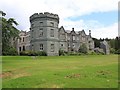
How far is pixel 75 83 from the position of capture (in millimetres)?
14492

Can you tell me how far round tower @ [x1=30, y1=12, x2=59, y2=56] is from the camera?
198 feet

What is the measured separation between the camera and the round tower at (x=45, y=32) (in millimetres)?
60281

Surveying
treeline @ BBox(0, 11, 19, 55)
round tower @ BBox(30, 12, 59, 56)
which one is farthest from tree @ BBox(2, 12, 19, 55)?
round tower @ BBox(30, 12, 59, 56)

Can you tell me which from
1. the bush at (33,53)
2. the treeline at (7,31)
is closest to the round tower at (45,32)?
the bush at (33,53)

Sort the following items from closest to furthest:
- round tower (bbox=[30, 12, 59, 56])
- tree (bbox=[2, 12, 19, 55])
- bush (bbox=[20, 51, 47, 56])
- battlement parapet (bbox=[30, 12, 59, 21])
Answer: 1. tree (bbox=[2, 12, 19, 55])
2. bush (bbox=[20, 51, 47, 56])
3. battlement parapet (bbox=[30, 12, 59, 21])
4. round tower (bbox=[30, 12, 59, 56])

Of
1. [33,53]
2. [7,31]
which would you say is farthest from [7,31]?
[33,53]

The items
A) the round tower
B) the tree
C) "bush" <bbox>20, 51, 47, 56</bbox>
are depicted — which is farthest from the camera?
the round tower

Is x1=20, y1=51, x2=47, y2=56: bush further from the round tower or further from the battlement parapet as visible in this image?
the battlement parapet

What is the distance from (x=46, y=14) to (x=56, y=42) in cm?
723

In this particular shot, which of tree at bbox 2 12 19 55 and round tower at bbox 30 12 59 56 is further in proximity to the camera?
round tower at bbox 30 12 59 56

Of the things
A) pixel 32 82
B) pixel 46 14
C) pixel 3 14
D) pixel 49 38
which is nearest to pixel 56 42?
pixel 49 38

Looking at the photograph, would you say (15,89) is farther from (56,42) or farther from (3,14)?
(56,42)

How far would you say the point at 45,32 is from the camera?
198ft

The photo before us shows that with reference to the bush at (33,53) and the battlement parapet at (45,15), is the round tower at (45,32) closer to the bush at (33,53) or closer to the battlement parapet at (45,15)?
the battlement parapet at (45,15)
